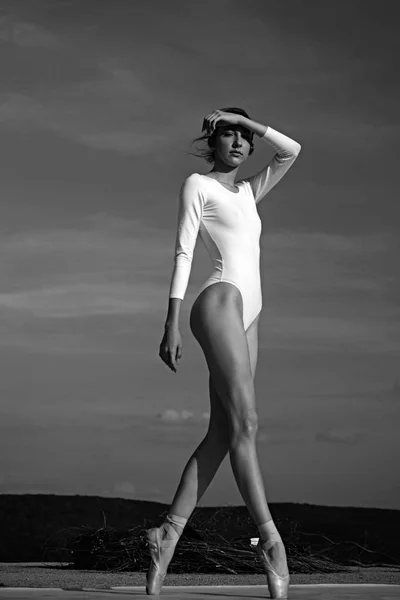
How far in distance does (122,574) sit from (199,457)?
1.47 metres

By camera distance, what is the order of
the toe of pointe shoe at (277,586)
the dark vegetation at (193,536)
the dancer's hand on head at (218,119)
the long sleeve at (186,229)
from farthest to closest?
the dark vegetation at (193,536) < the dancer's hand on head at (218,119) < the long sleeve at (186,229) < the toe of pointe shoe at (277,586)

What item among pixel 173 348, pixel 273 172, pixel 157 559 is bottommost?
pixel 157 559

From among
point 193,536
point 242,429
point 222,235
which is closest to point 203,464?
point 242,429

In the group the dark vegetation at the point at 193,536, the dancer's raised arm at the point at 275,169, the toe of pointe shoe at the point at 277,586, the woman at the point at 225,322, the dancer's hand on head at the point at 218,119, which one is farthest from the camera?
the dark vegetation at the point at 193,536

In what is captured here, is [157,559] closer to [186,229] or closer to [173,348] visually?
[173,348]

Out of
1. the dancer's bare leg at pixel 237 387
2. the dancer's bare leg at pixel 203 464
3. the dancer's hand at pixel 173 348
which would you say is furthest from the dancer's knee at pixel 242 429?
the dancer's hand at pixel 173 348

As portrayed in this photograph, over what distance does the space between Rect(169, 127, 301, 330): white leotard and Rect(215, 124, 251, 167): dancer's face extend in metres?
0.09

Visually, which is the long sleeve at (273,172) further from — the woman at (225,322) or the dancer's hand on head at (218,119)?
the dancer's hand on head at (218,119)

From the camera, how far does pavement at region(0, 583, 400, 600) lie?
3312 mm

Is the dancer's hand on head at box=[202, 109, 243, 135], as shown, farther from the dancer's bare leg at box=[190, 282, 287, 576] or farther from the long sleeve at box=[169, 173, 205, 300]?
the dancer's bare leg at box=[190, 282, 287, 576]

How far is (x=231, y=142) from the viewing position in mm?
3707

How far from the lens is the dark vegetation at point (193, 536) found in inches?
197

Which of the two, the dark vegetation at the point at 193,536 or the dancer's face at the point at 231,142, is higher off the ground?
the dancer's face at the point at 231,142

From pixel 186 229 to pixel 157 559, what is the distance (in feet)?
3.81
